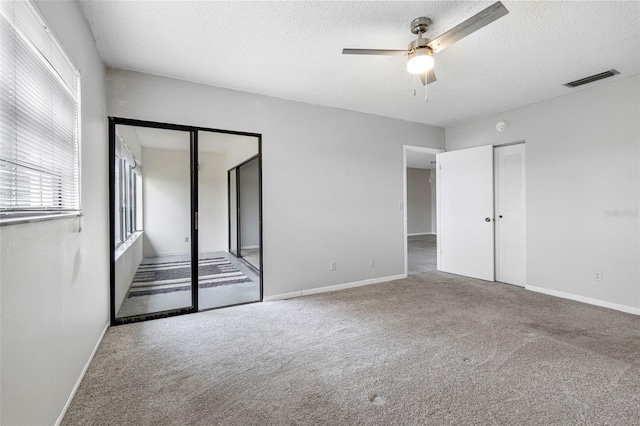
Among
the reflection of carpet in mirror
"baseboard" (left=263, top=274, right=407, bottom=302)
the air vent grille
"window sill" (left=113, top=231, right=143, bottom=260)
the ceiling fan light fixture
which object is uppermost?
the air vent grille

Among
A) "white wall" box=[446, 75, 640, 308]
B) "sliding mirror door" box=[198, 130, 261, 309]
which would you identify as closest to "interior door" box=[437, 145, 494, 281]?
"white wall" box=[446, 75, 640, 308]

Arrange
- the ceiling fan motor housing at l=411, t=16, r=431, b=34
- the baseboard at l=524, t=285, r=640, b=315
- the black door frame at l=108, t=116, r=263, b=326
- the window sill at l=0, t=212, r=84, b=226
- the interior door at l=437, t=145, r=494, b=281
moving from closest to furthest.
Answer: the window sill at l=0, t=212, r=84, b=226
the ceiling fan motor housing at l=411, t=16, r=431, b=34
the black door frame at l=108, t=116, r=263, b=326
the baseboard at l=524, t=285, r=640, b=315
the interior door at l=437, t=145, r=494, b=281

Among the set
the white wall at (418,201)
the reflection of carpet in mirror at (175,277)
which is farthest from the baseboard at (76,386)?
the white wall at (418,201)

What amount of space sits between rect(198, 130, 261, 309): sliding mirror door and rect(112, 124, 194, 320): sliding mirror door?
0.96ft

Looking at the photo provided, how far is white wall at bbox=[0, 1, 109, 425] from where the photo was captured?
1.17 metres

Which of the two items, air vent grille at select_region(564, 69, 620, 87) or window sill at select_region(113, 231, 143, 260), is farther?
window sill at select_region(113, 231, 143, 260)

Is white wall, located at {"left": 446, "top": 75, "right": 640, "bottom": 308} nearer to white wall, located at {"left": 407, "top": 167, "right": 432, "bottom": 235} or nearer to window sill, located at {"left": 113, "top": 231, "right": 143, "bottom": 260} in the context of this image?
window sill, located at {"left": 113, "top": 231, "right": 143, "bottom": 260}

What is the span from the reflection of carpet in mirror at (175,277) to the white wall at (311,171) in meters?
1.11

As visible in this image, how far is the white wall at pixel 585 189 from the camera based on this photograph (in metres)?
3.23

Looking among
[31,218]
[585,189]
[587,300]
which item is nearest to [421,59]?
[31,218]

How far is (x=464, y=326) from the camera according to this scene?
9.38 ft

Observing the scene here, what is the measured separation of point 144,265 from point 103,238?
218cm

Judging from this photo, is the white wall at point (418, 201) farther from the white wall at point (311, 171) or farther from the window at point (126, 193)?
the window at point (126, 193)

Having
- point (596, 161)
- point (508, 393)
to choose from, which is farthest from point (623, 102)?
point (508, 393)
